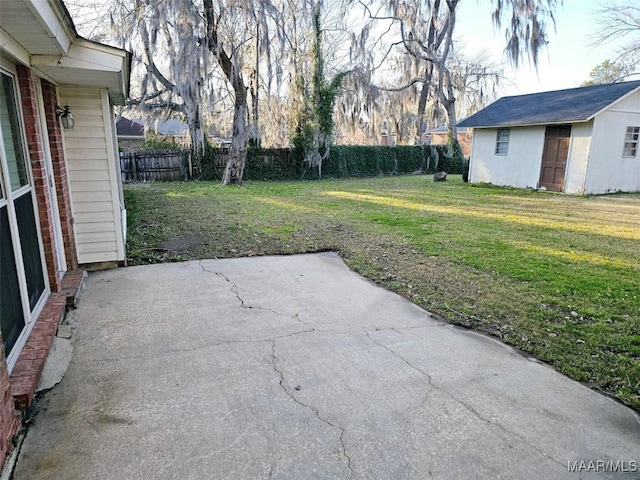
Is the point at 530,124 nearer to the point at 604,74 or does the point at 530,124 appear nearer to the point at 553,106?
the point at 553,106

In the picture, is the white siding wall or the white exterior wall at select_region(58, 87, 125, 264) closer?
the white exterior wall at select_region(58, 87, 125, 264)

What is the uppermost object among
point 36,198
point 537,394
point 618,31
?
point 618,31

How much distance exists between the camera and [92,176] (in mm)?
4441

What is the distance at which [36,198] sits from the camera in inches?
126

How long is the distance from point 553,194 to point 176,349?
39.9ft

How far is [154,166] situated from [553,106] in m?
13.6

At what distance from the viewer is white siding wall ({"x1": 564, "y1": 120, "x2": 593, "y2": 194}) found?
446 inches

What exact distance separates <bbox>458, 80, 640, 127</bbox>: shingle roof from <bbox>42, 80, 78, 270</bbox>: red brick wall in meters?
12.1

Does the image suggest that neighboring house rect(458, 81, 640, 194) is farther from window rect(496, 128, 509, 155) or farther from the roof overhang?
the roof overhang

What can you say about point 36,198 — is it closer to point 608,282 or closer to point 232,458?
point 232,458

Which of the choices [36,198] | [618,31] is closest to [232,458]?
[36,198]

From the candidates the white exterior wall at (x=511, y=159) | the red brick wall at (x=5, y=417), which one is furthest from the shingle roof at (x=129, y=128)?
the red brick wall at (x=5, y=417)

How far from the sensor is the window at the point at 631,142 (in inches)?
470

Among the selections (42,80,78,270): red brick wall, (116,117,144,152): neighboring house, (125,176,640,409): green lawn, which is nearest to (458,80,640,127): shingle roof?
(125,176,640,409): green lawn
